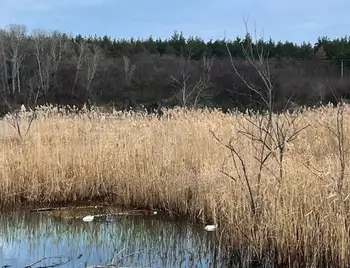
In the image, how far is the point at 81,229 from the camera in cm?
534

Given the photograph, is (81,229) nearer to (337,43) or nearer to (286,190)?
(286,190)

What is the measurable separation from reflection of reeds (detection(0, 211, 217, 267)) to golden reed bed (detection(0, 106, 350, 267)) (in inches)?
13.8

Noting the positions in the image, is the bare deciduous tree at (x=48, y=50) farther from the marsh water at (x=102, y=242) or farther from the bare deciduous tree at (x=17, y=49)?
the marsh water at (x=102, y=242)

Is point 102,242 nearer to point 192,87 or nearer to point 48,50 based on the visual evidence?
point 192,87

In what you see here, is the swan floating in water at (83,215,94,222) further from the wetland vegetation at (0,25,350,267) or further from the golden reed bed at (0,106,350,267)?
the golden reed bed at (0,106,350,267)

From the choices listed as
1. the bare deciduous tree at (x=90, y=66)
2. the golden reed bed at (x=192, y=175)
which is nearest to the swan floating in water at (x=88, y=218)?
the golden reed bed at (x=192, y=175)

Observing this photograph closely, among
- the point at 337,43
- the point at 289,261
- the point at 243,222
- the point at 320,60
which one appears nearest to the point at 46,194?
the point at 243,222

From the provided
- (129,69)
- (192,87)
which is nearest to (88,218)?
(192,87)

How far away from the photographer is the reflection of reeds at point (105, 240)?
4367 millimetres

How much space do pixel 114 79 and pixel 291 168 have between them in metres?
36.7

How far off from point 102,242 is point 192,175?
1.41 meters

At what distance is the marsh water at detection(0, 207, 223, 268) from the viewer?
4.27m

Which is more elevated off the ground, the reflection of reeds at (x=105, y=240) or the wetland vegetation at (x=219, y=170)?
the wetland vegetation at (x=219, y=170)

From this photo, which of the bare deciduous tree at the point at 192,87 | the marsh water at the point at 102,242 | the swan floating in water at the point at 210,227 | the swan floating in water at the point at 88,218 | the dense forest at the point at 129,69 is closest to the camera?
the marsh water at the point at 102,242
